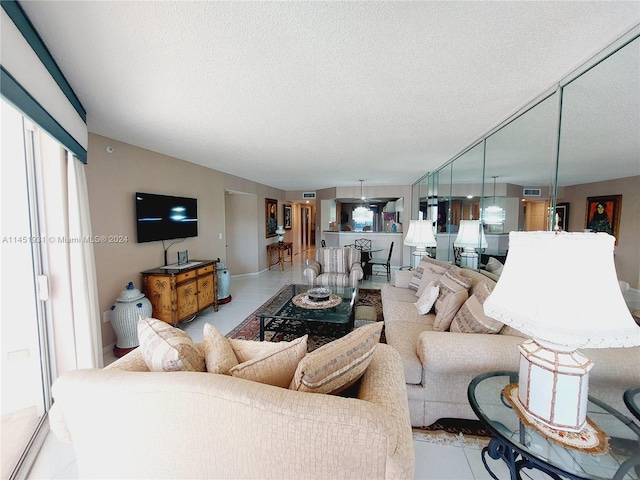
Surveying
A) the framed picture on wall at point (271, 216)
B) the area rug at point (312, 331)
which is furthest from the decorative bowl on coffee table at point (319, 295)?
the framed picture on wall at point (271, 216)

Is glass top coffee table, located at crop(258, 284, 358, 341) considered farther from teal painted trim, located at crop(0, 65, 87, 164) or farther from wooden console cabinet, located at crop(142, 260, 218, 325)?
teal painted trim, located at crop(0, 65, 87, 164)

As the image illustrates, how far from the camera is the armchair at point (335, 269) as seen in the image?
4426 mm

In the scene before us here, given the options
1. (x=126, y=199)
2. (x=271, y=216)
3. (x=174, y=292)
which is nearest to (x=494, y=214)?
(x=174, y=292)

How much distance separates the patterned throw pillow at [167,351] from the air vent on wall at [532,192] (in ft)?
8.69

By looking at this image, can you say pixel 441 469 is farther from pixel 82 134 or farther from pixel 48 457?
pixel 82 134

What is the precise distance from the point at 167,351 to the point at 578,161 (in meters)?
2.74

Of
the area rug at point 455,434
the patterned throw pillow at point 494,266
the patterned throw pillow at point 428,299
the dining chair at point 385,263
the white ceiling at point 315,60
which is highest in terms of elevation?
the white ceiling at point 315,60

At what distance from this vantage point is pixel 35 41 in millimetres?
1313

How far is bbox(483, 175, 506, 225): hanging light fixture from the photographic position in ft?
8.67

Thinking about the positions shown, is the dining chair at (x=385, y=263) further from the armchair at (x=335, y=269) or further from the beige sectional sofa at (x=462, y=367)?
the beige sectional sofa at (x=462, y=367)

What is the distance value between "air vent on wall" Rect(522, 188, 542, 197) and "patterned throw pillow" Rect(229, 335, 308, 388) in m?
2.22

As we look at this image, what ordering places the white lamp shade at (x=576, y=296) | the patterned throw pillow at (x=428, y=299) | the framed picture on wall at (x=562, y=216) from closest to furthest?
1. the white lamp shade at (x=576, y=296)
2. the framed picture on wall at (x=562, y=216)
3. the patterned throw pillow at (x=428, y=299)

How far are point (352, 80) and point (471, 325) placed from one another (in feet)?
6.44

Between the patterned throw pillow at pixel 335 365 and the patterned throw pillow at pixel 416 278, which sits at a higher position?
the patterned throw pillow at pixel 335 365
